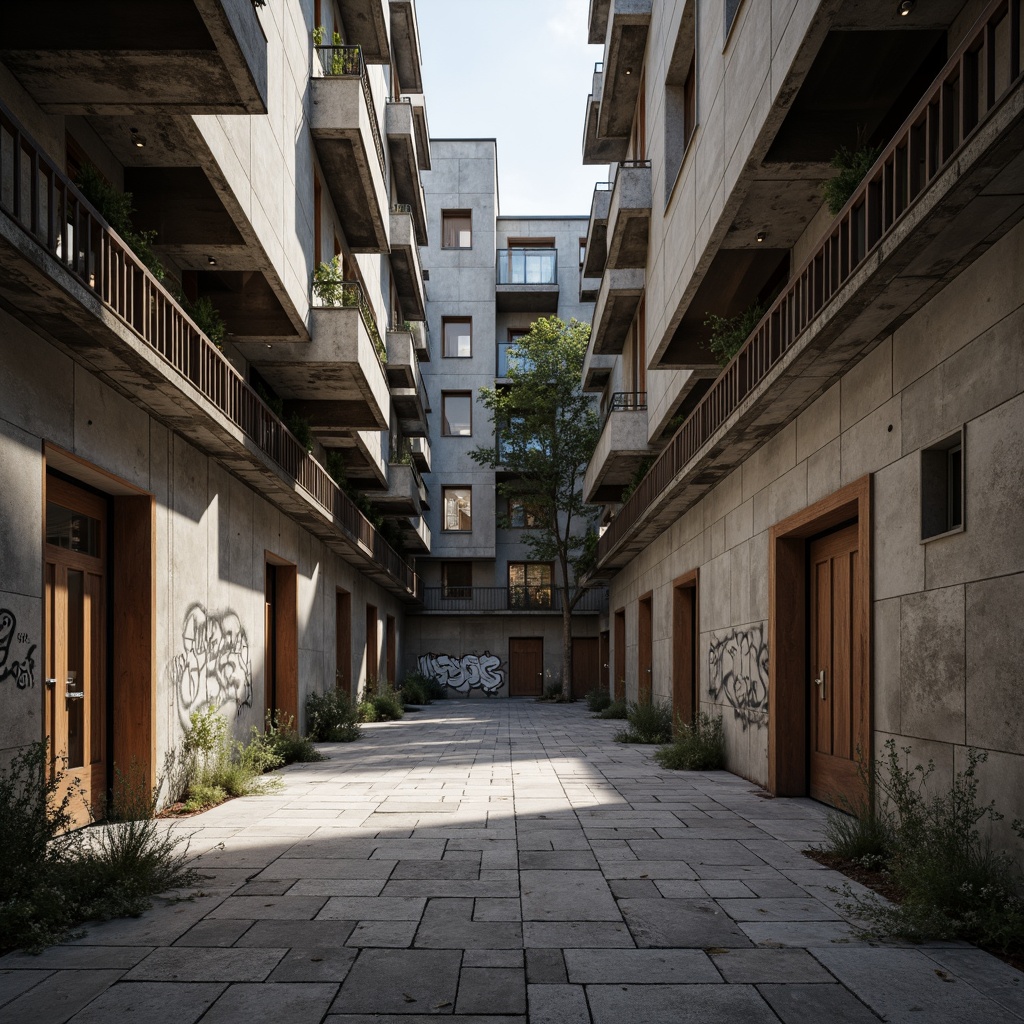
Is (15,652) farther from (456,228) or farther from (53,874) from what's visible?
(456,228)

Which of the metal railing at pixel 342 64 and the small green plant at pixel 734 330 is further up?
the metal railing at pixel 342 64

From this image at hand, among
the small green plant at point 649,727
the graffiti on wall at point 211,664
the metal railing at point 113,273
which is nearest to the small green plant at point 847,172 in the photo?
the metal railing at point 113,273

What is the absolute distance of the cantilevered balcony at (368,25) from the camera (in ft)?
59.3

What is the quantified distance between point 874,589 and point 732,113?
539 cm

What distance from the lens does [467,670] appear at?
39.2 metres

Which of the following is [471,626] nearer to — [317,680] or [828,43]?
[317,680]

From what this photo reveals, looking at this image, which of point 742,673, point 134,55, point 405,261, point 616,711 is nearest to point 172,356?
Answer: point 134,55

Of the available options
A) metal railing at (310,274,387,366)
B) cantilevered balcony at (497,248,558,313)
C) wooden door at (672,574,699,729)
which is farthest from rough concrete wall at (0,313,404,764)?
cantilevered balcony at (497,248,558,313)

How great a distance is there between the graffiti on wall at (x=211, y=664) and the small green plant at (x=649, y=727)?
7092mm

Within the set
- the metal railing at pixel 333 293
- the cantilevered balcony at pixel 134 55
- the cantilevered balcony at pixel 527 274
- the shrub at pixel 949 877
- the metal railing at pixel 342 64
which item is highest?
the cantilevered balcony at pixel 527 274

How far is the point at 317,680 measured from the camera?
1872 cm

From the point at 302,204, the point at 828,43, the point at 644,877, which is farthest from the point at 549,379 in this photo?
the point at 644,877

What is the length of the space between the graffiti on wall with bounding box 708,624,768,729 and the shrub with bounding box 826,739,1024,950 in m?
4.82

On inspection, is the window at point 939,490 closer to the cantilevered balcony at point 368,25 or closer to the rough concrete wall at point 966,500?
the rough concrete wall at point 966,500
